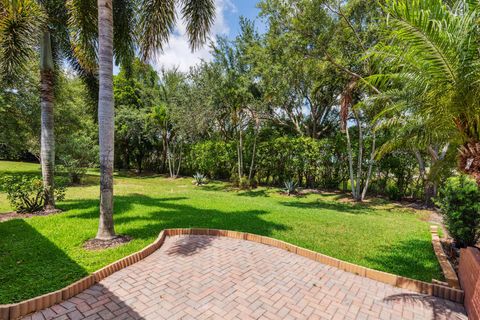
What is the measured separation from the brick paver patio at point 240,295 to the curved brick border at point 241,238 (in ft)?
0.34

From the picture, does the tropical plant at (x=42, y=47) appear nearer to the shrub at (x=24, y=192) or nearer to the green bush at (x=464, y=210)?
the shrub at (x=24, y=192)

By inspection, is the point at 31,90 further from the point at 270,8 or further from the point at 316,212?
the point at 316,212

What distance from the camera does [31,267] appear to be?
3725mm

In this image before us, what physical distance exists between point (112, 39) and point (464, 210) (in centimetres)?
796

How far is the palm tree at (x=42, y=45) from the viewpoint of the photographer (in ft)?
17.5

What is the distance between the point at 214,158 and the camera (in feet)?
56.7

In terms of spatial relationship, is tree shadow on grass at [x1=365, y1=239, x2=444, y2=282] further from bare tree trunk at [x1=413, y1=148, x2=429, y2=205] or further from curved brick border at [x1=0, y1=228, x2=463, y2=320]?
bare tree trunk at [x1=413, y1=148, x2=429, y2=205]

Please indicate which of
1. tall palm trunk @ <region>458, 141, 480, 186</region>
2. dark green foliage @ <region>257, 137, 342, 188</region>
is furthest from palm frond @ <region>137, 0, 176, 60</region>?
dark green foliage @ <region>257, 137, 342, 188</region>

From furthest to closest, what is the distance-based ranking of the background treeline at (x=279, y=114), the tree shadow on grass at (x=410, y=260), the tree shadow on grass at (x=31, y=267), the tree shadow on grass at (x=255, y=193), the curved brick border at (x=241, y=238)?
the tree shadow on grass at (x=255, y=193) < the background treeline at (x=279, y=114) < the tree shadow on grass at (x=410, y=260) < the tree shadow on grass at (x=31, y=267) < the curved brick border at (x=241, y=238)

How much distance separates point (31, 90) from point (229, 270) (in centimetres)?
1722

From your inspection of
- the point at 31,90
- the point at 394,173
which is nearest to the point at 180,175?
the point at 31,90

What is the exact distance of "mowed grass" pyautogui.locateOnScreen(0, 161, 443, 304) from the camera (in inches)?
147

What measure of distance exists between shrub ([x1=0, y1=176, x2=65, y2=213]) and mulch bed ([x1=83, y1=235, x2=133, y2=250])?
3885 mm

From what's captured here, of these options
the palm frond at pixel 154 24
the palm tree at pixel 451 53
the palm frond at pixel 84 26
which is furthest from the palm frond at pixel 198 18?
the palm tree at pixel 451 53
